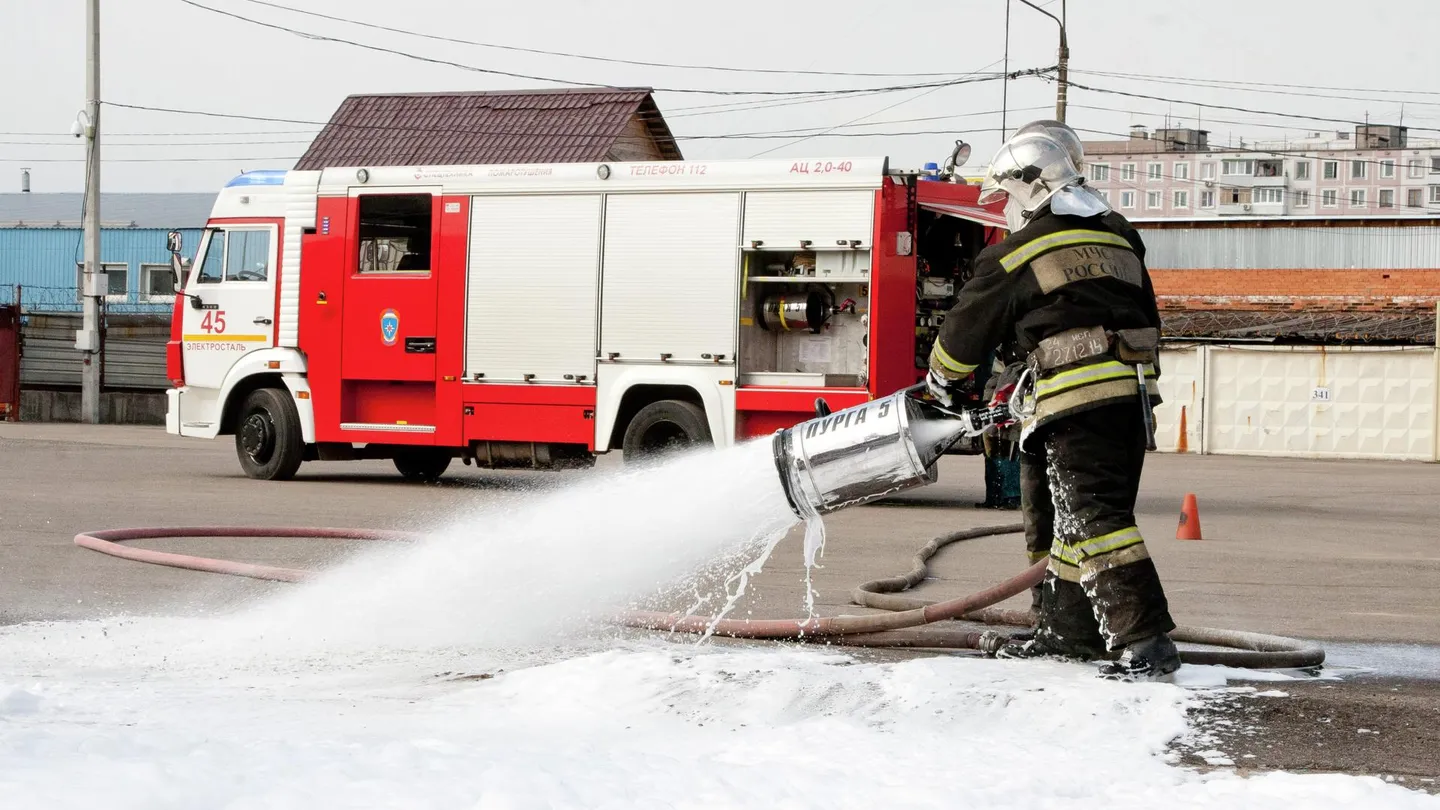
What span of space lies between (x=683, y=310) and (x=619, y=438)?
1239mm

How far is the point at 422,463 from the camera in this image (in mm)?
15211

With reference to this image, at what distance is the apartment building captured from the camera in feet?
301

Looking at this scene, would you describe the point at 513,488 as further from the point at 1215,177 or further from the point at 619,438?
the point at 1215,177

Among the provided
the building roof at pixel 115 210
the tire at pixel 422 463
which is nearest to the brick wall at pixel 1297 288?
the tire at pixel 422 463

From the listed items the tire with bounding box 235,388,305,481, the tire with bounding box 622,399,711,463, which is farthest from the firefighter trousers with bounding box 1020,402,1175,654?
the tire with bounding box 235,388,305,481

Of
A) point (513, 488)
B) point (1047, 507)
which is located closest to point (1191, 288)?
point (513, 488)

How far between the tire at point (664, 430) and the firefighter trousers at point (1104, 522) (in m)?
7.85

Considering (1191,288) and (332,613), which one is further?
(1191,288)

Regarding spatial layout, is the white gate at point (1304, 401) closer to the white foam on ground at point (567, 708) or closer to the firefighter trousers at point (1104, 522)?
the white foam on ground at point (567, 708)

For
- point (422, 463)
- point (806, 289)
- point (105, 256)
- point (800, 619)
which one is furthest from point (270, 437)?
point (105, 256)

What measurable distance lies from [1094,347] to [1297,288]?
40741 millimetres

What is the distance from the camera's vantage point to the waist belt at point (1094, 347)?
5.00 meters

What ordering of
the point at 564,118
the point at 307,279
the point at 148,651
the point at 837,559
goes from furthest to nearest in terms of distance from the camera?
the point at 564,118 < the point at 307,279 < the point at 837,559 < the point at 148,651

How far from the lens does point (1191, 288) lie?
44125 millimetres
